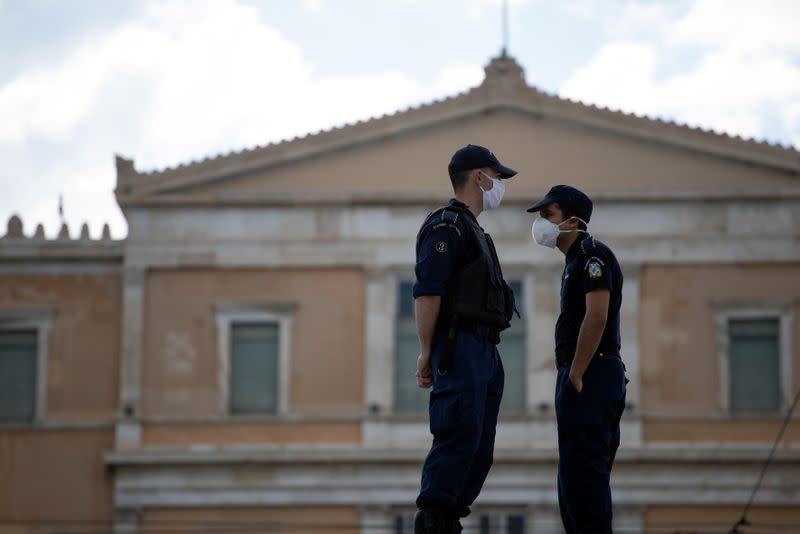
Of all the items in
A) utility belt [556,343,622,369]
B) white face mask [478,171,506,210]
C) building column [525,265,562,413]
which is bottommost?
utility belt [556,343,622,369]

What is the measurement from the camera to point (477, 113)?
31531 mm

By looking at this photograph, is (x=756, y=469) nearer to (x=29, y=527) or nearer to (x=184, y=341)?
(x=184, y=341)

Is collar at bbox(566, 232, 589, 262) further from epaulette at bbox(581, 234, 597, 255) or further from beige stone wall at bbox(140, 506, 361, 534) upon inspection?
beige stone wall at bbox(140, 506, 361, 534)

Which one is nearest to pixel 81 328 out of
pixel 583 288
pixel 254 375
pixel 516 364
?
pixel 254 375

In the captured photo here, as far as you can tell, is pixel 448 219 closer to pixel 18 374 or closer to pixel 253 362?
pixel 253 362

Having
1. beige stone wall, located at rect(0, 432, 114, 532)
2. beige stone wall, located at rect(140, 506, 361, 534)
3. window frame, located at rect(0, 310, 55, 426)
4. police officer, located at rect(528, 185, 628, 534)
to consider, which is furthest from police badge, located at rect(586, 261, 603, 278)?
window frame, located at rect(0, 310, 55, 426)

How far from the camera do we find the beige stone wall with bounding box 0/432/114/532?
104ft

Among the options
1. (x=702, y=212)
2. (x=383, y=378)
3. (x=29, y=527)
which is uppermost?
(x=702, y=212)

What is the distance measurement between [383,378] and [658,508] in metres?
4.70

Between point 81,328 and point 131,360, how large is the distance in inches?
43.3

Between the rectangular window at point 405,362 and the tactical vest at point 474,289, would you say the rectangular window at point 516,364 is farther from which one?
the tactical vest at point 474,289

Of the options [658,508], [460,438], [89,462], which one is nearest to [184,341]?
[89,462]

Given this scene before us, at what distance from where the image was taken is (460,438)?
8812 mm

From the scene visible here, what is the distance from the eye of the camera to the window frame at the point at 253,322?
31.5 metres
